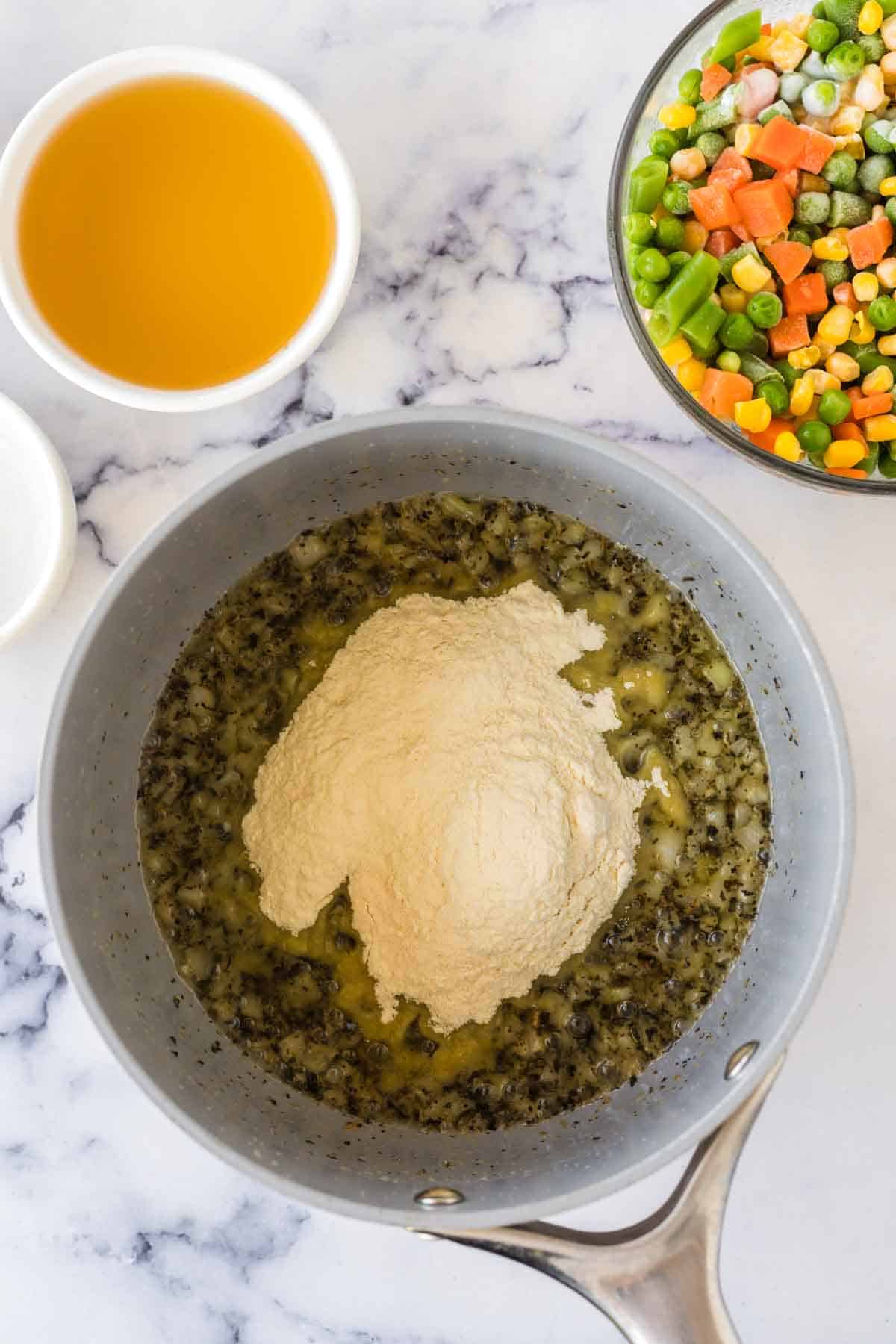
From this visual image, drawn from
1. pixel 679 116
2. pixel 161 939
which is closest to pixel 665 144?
pixel 679 116

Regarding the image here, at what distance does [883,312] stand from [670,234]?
0.17 meters

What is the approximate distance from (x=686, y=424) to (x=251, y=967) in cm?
56

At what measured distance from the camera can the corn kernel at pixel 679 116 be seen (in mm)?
945

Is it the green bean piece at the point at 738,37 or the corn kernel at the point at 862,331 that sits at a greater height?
the green bean piece at the point at 738,37

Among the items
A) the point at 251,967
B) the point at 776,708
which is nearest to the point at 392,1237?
the point at 251,967

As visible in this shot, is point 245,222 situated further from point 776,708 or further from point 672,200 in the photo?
point 776,708

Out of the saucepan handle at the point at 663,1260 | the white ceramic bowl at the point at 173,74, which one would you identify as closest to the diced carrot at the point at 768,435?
the white ceramic bowl at the point at 173,74

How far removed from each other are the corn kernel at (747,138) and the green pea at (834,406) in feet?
A: 0.62

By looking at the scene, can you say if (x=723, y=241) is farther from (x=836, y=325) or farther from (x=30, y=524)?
(x=30, y=524)

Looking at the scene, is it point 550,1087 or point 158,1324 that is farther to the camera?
point 158,1324

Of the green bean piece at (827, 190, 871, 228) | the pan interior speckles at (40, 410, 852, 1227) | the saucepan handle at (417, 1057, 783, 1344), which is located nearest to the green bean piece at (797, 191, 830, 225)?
the green bean piece at (827, 190, 871, 228)

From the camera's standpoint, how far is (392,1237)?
1058 millimetres

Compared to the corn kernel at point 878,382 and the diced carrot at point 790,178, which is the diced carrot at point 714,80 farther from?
the corn kernel at point 878,382

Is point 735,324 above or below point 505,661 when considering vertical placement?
above
